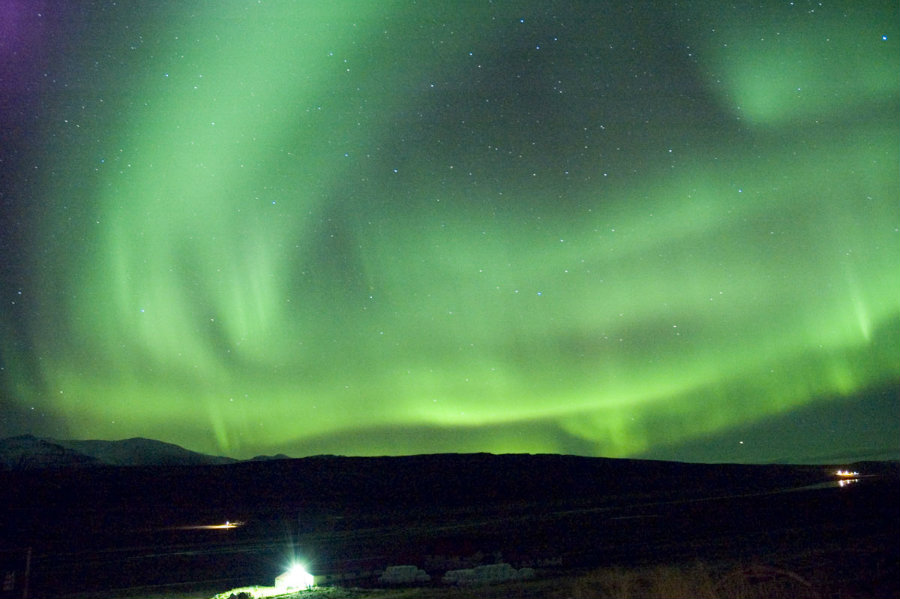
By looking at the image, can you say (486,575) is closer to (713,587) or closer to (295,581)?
(295,581)

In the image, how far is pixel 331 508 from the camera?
75.7 meters

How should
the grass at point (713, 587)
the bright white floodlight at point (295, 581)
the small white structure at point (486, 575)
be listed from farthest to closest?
the bright white floodlight at point (295, 581)
the small white structure at point (486, 575)
the grass at point (713, 587)

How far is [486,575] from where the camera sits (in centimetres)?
1975

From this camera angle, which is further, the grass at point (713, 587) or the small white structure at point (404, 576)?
the small white structure at point (404, 576)

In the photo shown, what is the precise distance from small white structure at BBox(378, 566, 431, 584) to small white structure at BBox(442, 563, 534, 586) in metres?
0.76

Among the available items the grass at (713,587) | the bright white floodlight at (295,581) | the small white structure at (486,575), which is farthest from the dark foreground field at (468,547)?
the bright white floodlight at (295,581)

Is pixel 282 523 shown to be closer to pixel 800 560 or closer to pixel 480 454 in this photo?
pixel 800 560

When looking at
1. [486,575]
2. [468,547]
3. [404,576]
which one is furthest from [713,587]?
[468,547]

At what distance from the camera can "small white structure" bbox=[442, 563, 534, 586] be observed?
19.5 meters

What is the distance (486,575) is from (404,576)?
237 cm

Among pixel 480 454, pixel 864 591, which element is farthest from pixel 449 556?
pixel 480 454

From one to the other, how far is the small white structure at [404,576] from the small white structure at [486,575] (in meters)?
0.76

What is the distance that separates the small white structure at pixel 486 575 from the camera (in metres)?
19.5

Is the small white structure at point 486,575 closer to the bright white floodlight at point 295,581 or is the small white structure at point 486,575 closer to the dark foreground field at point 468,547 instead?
the dark foreground field at point 468,547
